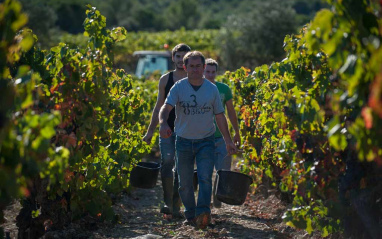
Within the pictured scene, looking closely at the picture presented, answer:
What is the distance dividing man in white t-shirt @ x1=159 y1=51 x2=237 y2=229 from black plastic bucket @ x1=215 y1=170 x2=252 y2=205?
122 millimetres

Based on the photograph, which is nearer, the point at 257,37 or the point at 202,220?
the point at 202,220

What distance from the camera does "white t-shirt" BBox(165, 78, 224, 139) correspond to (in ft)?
20.9

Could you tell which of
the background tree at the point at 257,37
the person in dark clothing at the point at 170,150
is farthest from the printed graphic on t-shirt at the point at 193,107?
the background tree at the point at 257,37

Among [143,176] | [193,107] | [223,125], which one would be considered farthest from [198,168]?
[143,176]

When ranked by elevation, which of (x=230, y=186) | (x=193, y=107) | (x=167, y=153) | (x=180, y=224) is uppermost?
(x=193, y=107)

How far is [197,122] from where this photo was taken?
6.42 m

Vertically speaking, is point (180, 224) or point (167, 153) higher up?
point (167, 153)

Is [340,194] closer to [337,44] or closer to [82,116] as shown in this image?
[337,44]

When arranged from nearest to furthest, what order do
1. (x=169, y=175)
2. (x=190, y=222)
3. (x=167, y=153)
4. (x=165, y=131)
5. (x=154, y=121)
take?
(x=165, y=131) < (x=190, y=222) < (x=154, y=121) < (x=167, y=153) < (x=169, y=175)

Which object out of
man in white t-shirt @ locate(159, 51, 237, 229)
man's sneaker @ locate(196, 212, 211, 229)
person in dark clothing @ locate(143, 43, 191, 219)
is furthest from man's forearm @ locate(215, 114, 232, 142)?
person in dark clothing @ locate(143, 43, 191, 219)

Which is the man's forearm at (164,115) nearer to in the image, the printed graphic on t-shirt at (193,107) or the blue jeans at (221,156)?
the printed graphic on t-shirt at (193,107)

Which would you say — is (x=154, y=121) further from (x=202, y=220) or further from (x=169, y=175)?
(x=202, y=220)

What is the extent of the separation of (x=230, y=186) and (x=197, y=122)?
69 cm

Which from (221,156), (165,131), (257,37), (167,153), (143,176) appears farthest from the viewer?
(257,37)
